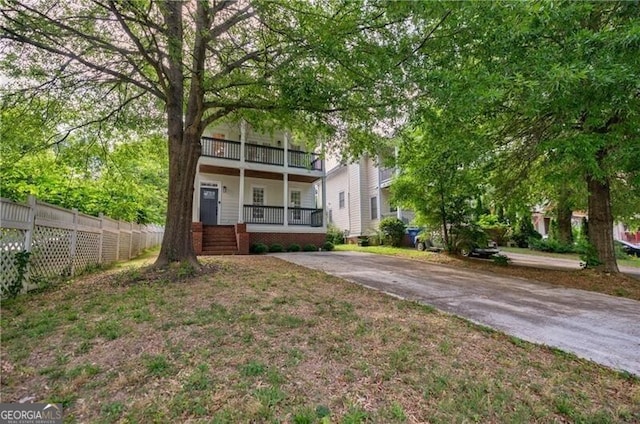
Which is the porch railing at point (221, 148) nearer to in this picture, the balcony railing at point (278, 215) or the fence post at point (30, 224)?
the balcony railing at point (278, 215)

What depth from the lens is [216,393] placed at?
7.88 feet

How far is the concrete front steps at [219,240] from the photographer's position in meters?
13.4

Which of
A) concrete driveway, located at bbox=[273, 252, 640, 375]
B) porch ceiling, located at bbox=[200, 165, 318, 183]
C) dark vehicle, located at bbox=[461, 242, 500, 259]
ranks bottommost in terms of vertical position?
concrete driveway, located at bbox=[273, 252, 640, 375]

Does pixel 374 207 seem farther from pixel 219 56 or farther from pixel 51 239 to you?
pixel 51 239

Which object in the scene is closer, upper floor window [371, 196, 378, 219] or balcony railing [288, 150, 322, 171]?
balcony railing [288, 150, 322, 171]

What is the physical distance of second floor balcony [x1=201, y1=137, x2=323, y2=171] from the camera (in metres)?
14.9

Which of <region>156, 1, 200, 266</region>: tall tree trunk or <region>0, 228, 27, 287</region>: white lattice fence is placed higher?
<region>156, 1, 200, 266</region>: tall tree trunk

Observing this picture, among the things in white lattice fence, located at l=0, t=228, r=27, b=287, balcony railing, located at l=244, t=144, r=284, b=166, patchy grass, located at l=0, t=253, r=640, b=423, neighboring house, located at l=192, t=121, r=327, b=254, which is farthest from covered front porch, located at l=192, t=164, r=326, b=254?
patchy grass, located at l=0, t=253, r=640, b=423

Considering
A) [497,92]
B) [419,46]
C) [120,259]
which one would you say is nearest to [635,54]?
[497,92]

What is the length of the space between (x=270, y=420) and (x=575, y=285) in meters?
7.99

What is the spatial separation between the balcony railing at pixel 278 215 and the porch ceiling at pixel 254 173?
6.29 feet

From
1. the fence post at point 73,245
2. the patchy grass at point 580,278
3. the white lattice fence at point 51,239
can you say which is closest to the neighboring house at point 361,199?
the patchy grass at point 580,278

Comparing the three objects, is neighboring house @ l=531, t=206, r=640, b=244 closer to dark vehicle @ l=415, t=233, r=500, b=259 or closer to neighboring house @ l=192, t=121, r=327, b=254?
dark vehicle @ l=415, t=233, r=500, b=259

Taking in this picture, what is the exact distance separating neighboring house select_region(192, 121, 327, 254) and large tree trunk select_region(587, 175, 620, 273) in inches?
387
